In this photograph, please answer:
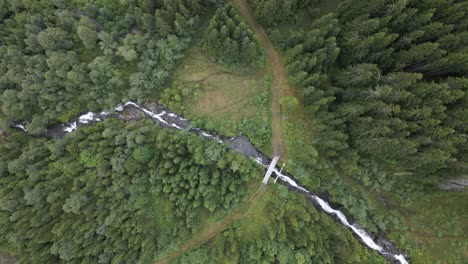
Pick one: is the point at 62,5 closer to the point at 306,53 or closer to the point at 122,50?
the point at 122,50

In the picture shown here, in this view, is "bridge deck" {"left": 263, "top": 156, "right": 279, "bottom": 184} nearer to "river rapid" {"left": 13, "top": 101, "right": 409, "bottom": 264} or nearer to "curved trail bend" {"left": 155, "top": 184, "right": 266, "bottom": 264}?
"river rapid" {"left": 13, "top": 101, "right": 409, "bottom": 264}

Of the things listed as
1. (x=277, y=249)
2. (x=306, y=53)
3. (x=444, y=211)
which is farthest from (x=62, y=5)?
(x=444, y=211)

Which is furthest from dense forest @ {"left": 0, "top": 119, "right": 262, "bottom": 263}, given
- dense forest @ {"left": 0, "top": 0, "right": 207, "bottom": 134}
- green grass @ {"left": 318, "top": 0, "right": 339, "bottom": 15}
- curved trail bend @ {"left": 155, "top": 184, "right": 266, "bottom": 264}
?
green grass @ {"left": 318, "top": 0, "right": 339, "bottom": 15}

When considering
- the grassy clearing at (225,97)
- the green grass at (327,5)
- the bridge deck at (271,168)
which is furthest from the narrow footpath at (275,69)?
the green grass at (327,5)

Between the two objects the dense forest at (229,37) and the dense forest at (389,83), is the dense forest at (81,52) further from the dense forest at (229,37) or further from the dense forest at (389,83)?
the dense forest at (389,83)

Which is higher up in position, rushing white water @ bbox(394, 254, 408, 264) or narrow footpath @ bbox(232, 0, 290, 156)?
narrow footpath @ bbox(232, 0, 290, 156)
